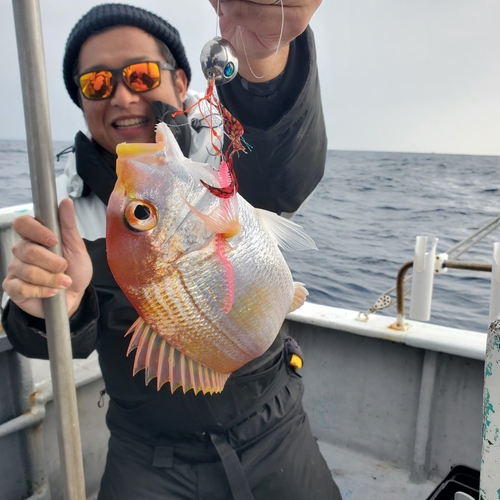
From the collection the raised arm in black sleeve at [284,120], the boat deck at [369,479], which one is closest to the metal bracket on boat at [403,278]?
the boat deck at [369,479]

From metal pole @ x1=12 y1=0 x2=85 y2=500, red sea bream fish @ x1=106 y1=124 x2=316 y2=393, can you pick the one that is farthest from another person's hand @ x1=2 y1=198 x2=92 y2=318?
red sea bream fish @ x1=106 y1=124 x2=316 y2=393

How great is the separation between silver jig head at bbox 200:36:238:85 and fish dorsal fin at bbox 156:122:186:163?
14 cm

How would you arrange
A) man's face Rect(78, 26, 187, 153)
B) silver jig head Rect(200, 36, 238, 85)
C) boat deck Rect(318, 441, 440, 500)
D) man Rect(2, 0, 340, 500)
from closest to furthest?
silver jig head Rect(200, 36, 238, 85)
man Rect(2, 0, 340, 500)
man's face Rect(78, 26, 187, 153)
boat deck Rect(318, 441, 440, 500)

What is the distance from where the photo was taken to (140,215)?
3.29ft

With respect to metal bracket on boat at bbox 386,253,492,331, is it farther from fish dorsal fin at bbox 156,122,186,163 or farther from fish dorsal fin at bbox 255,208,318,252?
fish dorsal fin at bbox 156,122,186,163

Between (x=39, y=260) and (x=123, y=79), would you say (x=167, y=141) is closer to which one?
(x=39, y=260)

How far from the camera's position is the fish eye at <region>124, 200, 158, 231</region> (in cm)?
97

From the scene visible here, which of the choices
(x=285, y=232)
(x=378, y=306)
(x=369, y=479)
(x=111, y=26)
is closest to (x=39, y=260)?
(x=285, y=232)

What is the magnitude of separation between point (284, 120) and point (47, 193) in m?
0.70

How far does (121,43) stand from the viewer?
1812 millimetres

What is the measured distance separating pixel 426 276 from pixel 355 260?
246 inches

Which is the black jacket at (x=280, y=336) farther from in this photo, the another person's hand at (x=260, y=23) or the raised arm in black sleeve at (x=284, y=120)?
the another person's hand at (x=260, y=23)

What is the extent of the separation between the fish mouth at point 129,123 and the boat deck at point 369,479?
257 centimetres

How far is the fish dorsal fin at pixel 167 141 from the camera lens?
96cm
